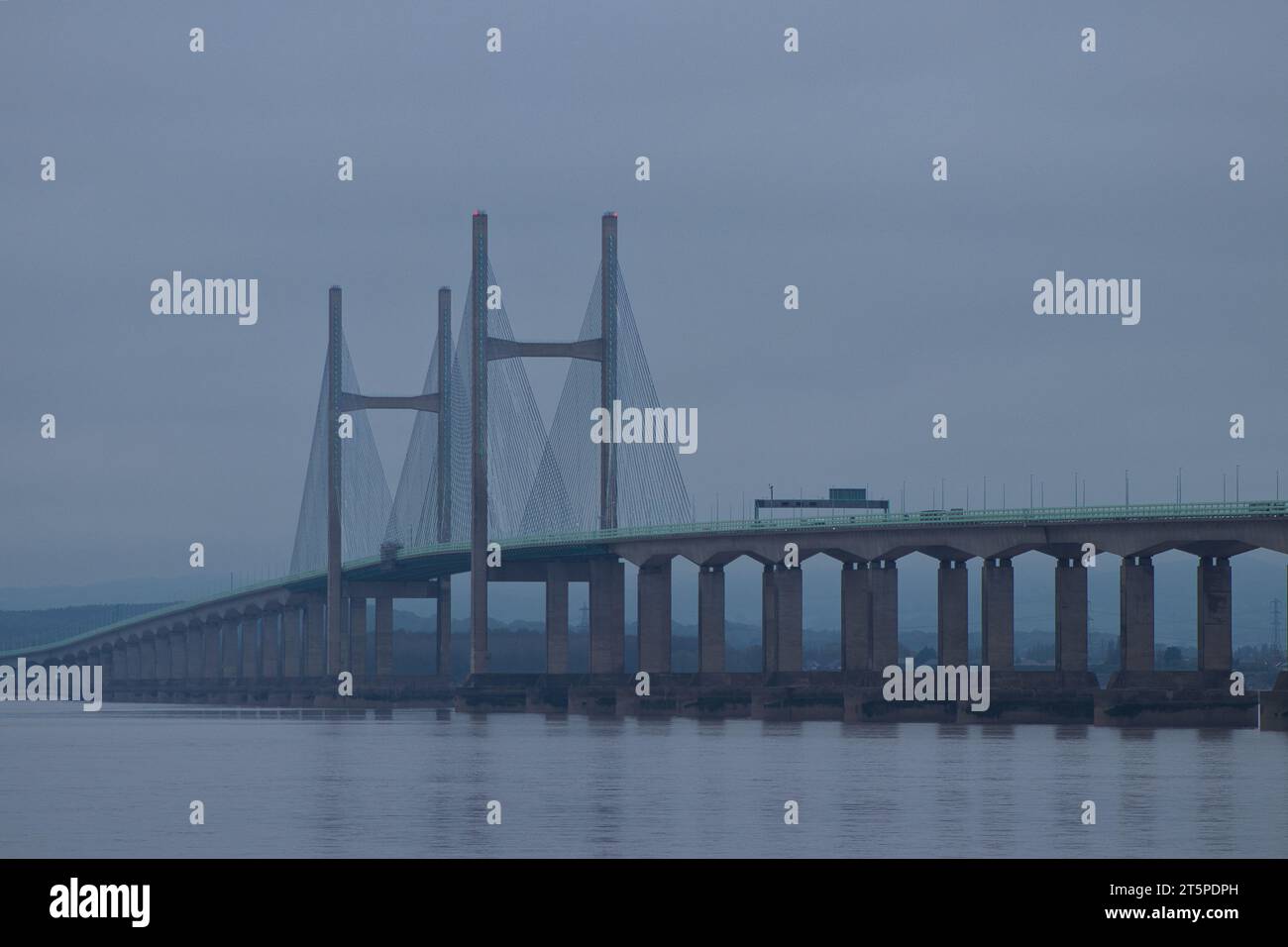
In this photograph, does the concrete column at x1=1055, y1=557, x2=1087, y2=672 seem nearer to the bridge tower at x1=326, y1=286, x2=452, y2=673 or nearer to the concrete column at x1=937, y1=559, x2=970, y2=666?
the concrete column at x1=937, y1=559, x2=970, y2=666

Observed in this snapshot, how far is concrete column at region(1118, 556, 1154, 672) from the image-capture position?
268ft

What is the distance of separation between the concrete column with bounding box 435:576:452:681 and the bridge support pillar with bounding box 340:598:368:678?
6.37 ft

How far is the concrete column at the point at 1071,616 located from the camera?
3366 inches

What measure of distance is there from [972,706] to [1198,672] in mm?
8712

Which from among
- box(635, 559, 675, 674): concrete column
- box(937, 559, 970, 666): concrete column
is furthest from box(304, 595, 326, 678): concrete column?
box(937, 559, 970, 666): concrete column

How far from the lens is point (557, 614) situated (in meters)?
115

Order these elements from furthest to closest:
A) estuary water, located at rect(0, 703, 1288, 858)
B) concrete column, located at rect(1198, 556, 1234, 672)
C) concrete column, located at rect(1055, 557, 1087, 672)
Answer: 1. concrete column, located at rect(1055, 557, 1087, 672)
2. concrete column, located at rect(1198, 556, 1234, 672)
3. estuary water, located at rect(0, 703, 1288, 858)

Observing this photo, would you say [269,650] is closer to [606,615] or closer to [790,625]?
[606,615]

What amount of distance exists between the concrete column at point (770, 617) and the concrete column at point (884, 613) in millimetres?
5389

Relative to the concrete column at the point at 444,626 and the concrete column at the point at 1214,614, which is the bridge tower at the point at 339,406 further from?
the concrete column at the point at 1214,614

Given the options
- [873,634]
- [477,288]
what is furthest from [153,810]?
[477,288]

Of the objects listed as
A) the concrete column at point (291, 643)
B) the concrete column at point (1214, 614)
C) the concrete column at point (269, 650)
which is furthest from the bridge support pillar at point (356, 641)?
the concrete column at point (1214, 614)

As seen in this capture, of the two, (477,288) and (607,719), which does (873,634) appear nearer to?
(607,719)
